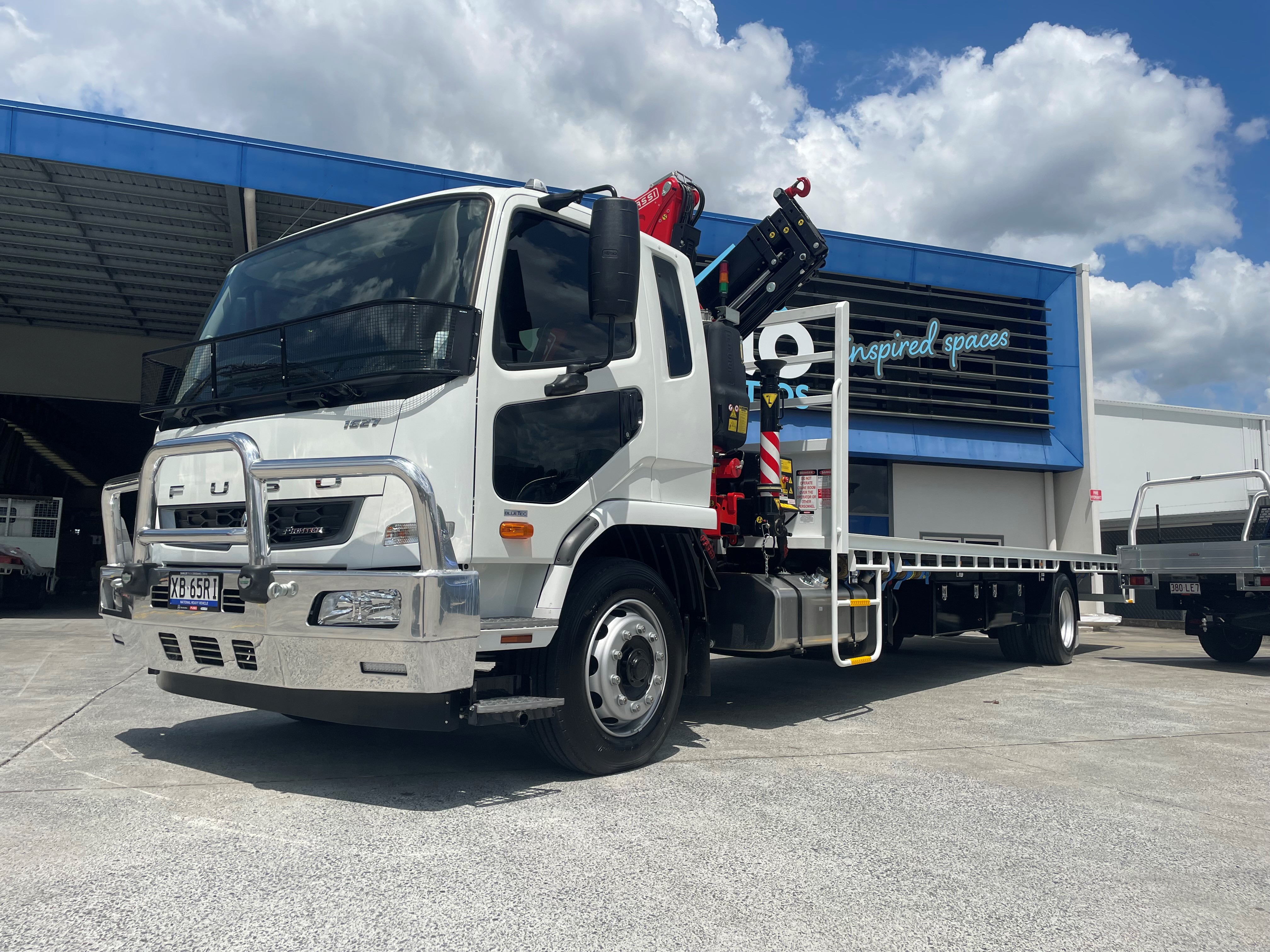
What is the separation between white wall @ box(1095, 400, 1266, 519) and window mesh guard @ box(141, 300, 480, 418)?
25.5 metres

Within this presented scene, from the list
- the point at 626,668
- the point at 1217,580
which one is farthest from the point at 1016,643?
the point at 626,668

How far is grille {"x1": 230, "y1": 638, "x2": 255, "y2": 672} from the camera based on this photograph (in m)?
3.92

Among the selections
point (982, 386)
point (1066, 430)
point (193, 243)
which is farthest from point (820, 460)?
point (1066, 430)

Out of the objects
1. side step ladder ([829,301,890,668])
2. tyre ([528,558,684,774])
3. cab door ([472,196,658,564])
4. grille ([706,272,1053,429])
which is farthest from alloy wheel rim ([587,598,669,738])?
grille ([706,272,1053,429])

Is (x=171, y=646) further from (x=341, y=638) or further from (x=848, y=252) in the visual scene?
(x=848, y=252)

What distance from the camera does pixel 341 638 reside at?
12.0 feet

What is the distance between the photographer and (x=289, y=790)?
4.13 m

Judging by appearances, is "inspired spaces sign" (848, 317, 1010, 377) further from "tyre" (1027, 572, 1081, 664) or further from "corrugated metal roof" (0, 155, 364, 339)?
"corrugated metal roof" (0, 155, 364, 339)

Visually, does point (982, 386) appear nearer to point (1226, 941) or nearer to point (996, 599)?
point (996, 599)

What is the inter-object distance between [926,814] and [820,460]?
2.79 m

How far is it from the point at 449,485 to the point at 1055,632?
8063 millimetres

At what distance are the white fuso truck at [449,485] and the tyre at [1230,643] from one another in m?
7.77

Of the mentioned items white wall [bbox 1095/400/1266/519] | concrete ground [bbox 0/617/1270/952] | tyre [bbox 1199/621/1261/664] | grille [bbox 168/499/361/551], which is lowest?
concrete ground [bbox 0/617/1270/952]

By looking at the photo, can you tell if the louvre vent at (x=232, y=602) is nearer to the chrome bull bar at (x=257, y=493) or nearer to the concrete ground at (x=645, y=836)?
the chrome bull bar at (x=257, y=493)
